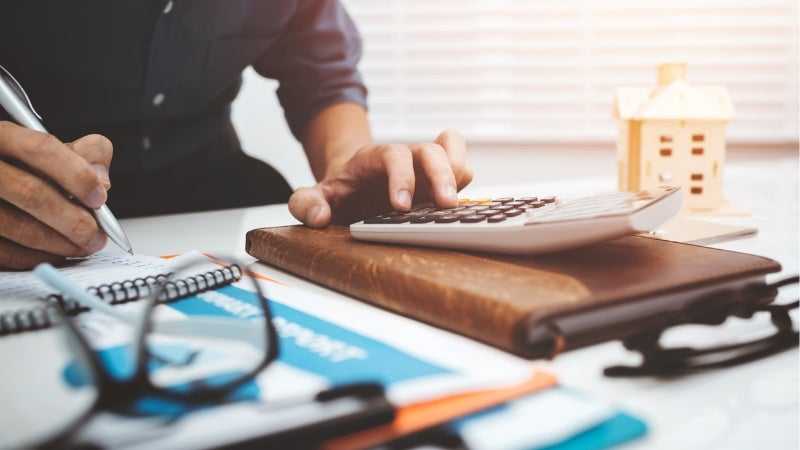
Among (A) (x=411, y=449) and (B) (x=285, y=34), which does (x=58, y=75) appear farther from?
(A) (x=411, y=449)

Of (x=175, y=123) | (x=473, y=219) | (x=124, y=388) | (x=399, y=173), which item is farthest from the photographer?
(x=175, y=123)

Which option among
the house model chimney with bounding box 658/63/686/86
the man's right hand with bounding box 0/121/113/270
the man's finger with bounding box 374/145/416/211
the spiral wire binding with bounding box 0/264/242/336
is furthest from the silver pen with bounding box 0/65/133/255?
the house model chimney with bounding box 658/63/686/86

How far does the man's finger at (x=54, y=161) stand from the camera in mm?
530

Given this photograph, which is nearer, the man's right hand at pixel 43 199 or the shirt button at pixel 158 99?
the man's right hand at pixel 43 199

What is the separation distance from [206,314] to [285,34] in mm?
872

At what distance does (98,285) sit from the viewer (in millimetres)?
476

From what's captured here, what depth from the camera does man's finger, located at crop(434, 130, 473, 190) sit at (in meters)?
0.72

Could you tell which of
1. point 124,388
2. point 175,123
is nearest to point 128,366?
point 124,388

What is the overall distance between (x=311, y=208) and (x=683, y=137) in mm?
444

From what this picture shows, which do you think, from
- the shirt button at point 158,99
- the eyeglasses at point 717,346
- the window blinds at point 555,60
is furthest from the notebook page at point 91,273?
the window blinds at point 555,60

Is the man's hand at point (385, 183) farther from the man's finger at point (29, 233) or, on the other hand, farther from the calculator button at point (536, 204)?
the man's finger at point (29, 233)

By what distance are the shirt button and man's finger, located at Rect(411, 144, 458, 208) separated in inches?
19.8

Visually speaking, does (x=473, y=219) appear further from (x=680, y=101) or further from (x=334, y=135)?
(x=334, y=135)

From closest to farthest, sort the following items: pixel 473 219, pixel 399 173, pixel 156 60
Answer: pixel 473 219
pixel 399 173
pixel 156 60
